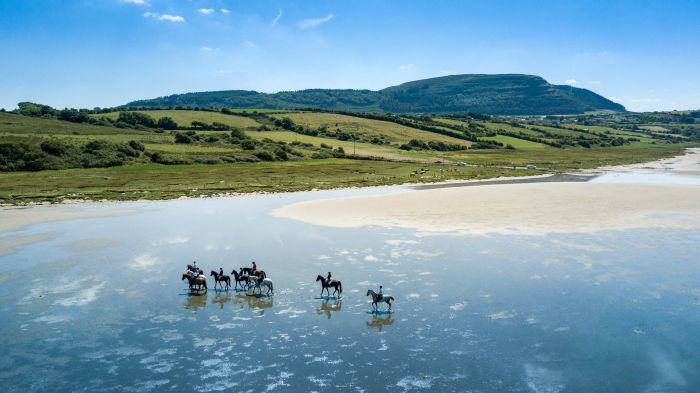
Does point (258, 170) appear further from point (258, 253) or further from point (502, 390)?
point (502, 390)

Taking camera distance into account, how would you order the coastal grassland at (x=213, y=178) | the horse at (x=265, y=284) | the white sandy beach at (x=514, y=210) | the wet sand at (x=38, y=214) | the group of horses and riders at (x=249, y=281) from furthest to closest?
the coastal grassland at (x=213, y=178) < the wet sand at (x=38, y=214) < the white sandy beach at (x=514, y=210) < the horse at (x=265, y=284) < the group of horses and riders at (x=249, y=281)

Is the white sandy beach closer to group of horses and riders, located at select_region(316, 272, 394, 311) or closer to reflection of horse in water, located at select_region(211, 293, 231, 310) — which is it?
group of horses and riders, located at select_region(316, 272, 394, 311)

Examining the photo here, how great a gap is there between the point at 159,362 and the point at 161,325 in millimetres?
3402

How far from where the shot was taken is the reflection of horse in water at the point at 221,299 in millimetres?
22109

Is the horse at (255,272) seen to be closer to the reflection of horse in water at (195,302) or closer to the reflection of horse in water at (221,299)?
the reflection of horse in water at (221,299)

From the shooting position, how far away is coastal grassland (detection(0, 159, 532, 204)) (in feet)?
189

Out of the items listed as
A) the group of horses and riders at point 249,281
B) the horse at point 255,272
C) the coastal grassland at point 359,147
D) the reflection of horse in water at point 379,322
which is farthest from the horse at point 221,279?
the coastal grassland at point 359,147

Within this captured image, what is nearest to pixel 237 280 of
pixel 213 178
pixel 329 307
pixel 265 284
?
pixel 265 284

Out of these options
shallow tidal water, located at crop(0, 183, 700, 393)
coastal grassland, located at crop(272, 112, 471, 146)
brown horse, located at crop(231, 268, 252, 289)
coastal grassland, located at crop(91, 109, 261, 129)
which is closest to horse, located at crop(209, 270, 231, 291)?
brown horse, located at crop(231, 268, 252, 289)

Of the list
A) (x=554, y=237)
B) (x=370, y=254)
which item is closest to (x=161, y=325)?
(x=370, y=254)

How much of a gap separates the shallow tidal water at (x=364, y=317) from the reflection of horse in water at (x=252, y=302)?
0.10 metres

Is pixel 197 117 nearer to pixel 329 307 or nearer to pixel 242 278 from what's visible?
pixel 242 278

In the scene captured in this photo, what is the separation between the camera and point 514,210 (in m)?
45.2

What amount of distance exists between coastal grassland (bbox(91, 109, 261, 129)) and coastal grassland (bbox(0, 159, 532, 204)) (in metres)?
57.9
